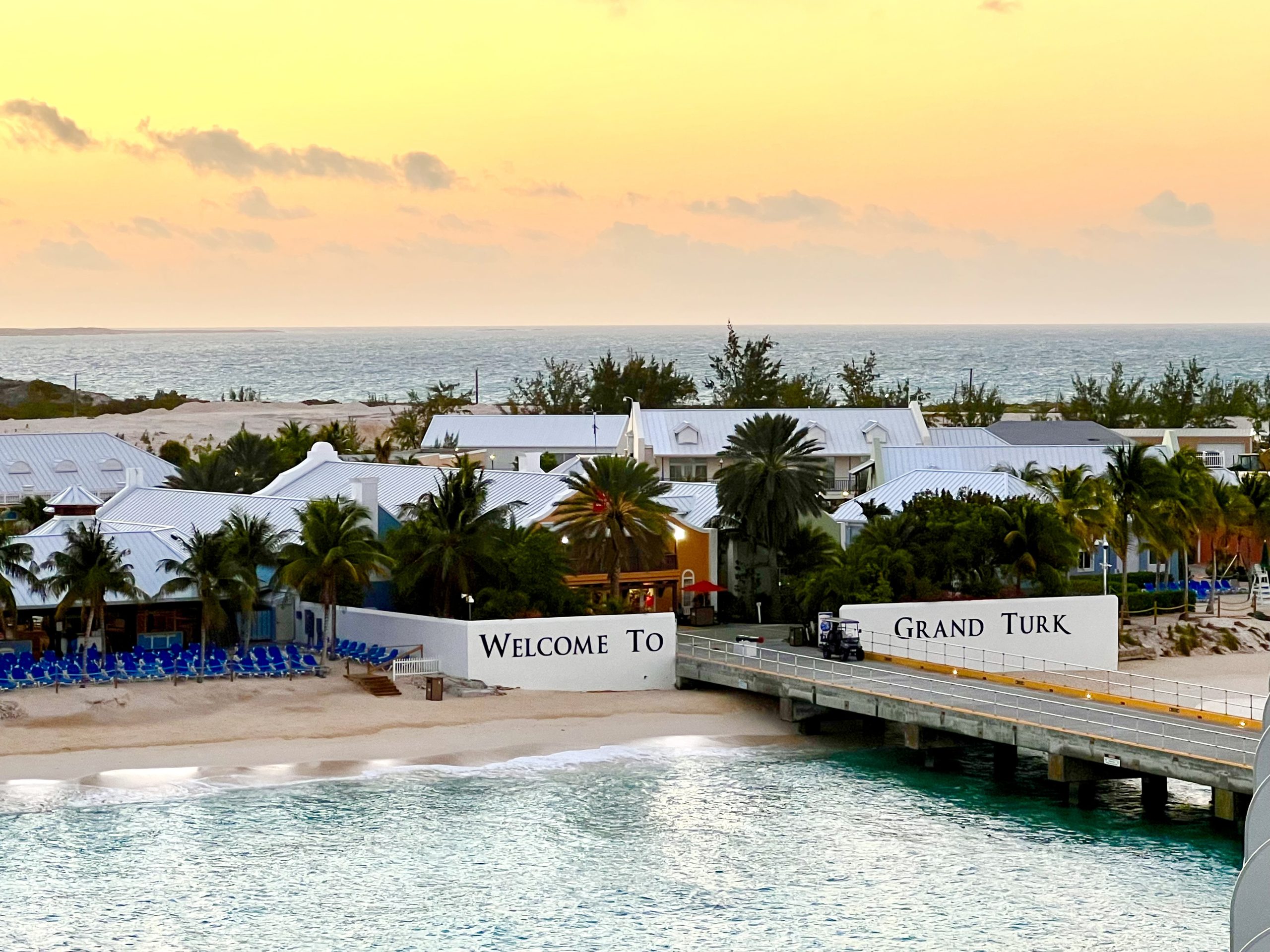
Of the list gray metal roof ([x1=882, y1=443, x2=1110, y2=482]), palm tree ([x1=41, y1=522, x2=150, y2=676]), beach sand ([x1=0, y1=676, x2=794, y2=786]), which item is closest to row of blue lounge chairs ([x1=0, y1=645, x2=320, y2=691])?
palm tree ([x1=41, y1=522, x2=150, y2=676])

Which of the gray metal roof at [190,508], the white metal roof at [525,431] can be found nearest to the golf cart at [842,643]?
the gray metal roof at [190,508]

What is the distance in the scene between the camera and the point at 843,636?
2018 inches

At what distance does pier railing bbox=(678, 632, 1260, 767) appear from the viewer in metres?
39.0

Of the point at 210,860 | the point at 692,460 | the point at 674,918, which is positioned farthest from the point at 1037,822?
the point at 692,460

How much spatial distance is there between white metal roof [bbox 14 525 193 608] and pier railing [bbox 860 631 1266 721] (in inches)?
785

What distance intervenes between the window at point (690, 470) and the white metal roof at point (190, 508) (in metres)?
24.0

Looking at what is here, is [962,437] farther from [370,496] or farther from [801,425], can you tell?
[370,496]

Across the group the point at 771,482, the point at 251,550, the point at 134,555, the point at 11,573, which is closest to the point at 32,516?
the point at 134,555

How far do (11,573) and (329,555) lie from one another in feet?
28.1

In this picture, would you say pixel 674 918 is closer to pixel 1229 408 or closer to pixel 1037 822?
pixel 1037 822

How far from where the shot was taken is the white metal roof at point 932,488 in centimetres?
6431

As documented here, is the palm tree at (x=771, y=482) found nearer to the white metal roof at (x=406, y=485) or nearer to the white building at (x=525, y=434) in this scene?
the white metal roof at (x=406, y=485)

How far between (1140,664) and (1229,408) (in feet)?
248

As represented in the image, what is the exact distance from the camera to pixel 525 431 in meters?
97.8
